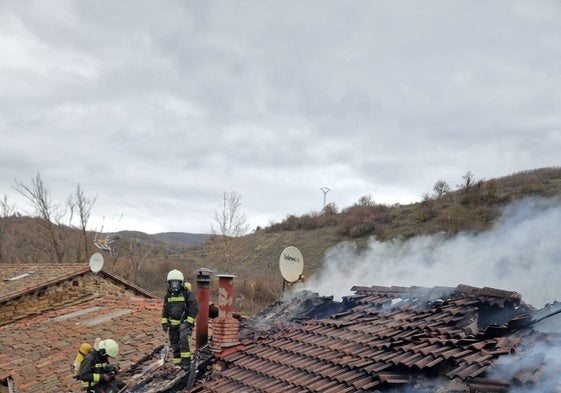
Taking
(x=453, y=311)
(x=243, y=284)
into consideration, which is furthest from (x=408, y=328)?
(x=243, y=284)

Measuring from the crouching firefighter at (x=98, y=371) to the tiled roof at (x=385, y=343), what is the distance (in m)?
2.08

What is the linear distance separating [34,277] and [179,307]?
16752 millimetres

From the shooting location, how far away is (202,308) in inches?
416

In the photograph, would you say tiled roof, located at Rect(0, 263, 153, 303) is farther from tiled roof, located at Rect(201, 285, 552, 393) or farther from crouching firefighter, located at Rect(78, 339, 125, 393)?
tiled roof, located at Rect(201, 285, 552, 393)

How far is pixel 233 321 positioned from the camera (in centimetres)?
994

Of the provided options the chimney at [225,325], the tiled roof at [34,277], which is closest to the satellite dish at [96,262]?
the tiled roof at [34,277]

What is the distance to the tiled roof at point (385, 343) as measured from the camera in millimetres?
6316

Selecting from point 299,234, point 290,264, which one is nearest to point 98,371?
point 290,264

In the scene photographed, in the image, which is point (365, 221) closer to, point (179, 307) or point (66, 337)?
point (66, 337)

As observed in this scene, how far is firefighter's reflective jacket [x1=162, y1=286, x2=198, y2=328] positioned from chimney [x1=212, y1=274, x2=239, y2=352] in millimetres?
568

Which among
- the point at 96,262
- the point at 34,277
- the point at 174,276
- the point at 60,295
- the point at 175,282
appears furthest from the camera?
the point at 34,277

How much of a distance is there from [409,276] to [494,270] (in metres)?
2.11

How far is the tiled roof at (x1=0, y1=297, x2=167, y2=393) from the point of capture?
1270cm

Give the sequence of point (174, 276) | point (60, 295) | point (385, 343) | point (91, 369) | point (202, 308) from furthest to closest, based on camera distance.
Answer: point (60, 295)
point (202, 308)
point (174, 276)
point (91, 369)
point (385, 343)
